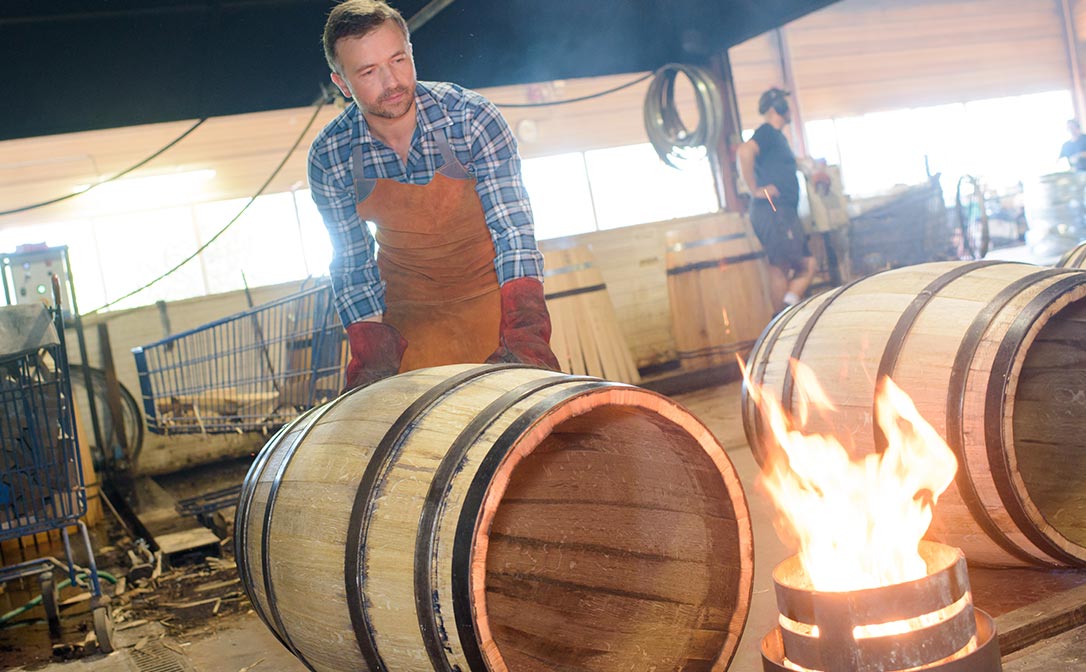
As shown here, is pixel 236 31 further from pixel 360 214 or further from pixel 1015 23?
pixel 1015 23

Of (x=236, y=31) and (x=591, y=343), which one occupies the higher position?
(x=236, y=31)

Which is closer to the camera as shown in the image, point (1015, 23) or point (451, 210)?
point (451, 210)

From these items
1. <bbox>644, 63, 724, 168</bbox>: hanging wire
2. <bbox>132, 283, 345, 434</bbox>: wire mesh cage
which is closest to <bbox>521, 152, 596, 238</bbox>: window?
<bbox>644, 63, 724, 168</bbox>: hanging wire

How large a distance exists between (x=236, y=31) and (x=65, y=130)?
1.42 meters

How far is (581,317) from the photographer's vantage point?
616 cm

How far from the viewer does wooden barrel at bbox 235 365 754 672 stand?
1552mm

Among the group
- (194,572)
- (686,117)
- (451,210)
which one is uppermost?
(686,117)

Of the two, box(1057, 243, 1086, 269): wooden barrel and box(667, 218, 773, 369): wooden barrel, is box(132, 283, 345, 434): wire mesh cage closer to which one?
box(667, 218, 773, 369): wooden barrel

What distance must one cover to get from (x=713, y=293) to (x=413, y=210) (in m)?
4.30

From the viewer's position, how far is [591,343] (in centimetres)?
620

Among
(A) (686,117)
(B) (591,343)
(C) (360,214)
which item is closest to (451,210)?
(C) (360,214)

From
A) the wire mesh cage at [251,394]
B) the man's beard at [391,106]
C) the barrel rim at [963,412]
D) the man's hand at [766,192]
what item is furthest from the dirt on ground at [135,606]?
the man's hand at [766,192]

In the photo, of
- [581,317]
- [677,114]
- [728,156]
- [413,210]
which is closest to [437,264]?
[413,210]

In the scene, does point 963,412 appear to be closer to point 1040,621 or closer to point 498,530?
point 1040,621
